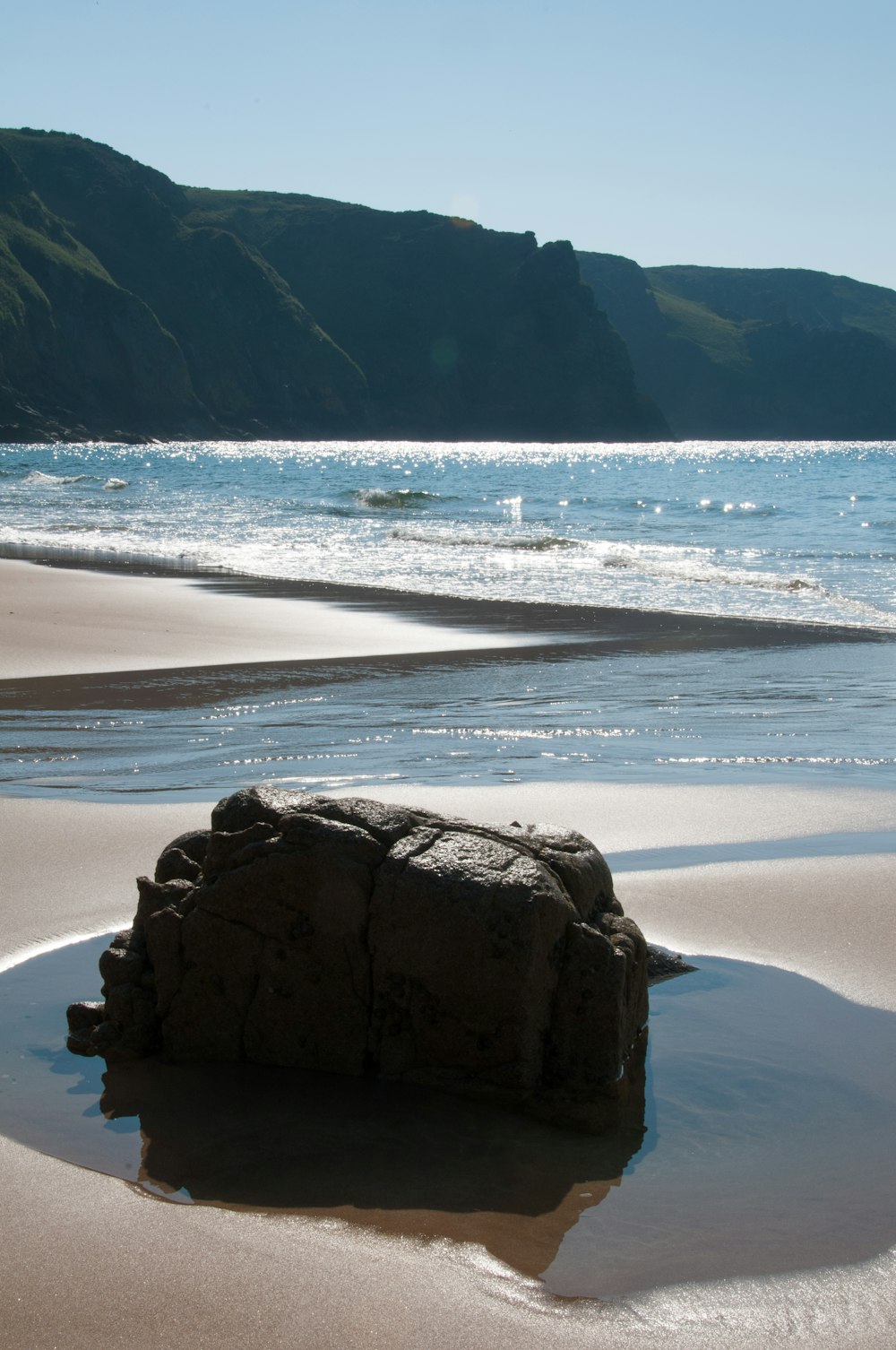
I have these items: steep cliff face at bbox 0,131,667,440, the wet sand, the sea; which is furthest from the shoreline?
steep cliff face at bbox 0,131,667,440

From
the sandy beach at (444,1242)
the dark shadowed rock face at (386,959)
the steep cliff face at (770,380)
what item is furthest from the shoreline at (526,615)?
the steep cliff face at (770,380)

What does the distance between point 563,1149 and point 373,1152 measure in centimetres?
40

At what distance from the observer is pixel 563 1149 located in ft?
8.70

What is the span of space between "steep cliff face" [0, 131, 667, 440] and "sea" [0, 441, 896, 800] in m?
69.5

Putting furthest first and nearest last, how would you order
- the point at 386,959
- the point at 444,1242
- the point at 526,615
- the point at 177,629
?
1. the point at 526,615
2. the point at 177,629
3. the point at 386,959
4. the point at 444,1242

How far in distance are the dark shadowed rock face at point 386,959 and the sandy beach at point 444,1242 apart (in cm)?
59

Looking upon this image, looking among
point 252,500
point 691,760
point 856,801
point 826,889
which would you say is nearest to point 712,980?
point 826,889

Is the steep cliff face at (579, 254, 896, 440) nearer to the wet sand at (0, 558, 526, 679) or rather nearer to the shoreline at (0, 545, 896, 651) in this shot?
the shoreline at (0, 545, 896, 651)

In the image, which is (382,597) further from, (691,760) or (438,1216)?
(438,1216)

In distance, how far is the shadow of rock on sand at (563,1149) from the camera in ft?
7.60

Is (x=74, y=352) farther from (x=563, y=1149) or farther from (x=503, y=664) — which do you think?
(x=563, y=1149)

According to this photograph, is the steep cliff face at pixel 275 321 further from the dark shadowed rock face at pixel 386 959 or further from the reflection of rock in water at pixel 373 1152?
the reflection of rock in water at pixel 373 1152

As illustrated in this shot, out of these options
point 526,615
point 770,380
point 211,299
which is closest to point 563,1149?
point 526,615

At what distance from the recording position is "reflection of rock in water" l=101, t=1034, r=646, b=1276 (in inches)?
93.9
